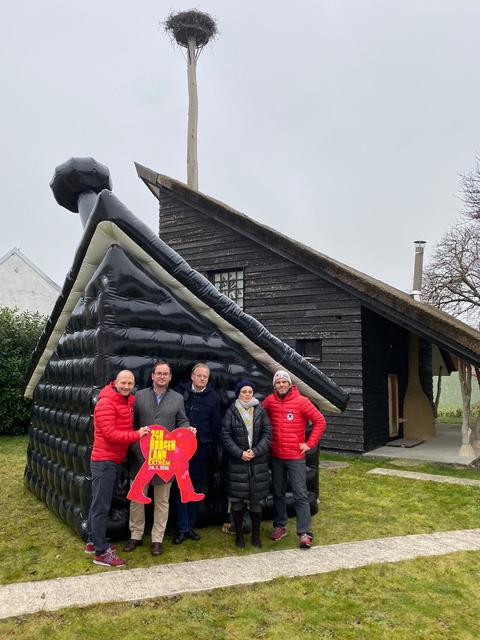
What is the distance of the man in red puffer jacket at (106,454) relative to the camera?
4223mm

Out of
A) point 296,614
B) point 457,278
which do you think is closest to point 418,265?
point 457,278

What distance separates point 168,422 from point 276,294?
7.52 m

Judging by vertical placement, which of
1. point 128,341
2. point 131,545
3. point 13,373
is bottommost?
point 131,545

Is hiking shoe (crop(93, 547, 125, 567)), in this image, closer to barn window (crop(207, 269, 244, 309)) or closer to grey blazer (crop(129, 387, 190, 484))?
grey blazer (crop(129, 387, 190, 484))

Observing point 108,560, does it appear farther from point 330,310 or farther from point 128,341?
point 330,310

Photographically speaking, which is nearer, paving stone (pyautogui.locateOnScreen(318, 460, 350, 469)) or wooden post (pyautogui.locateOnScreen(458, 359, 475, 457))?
paving stone (pyautogui.locateOnScreen(318, 460, 350, 469))

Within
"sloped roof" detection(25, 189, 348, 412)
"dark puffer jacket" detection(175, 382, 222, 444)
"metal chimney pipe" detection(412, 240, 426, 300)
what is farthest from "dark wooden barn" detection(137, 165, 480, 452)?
"dark puffer jacket" detection(175, 382, 222, 444)

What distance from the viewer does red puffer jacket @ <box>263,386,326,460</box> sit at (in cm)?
488

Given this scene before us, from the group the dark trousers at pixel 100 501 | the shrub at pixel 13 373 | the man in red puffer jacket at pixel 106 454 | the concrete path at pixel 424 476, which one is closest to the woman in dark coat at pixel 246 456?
the man in red puffer jacket at pixel 106 454

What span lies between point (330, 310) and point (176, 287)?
6072mm

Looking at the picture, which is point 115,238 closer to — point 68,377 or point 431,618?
point 68,377

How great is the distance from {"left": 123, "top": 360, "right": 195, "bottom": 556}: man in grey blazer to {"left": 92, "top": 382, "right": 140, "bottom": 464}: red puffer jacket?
17cm

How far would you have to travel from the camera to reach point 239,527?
4.83 meters

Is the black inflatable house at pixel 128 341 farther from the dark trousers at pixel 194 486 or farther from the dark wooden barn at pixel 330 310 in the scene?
the dark wooden barn at pixel 330 310
